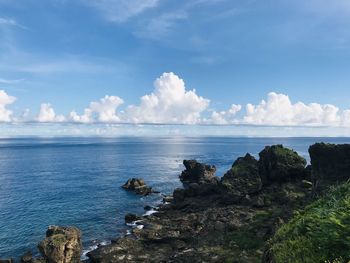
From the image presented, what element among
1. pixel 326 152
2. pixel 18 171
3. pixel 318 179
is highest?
pixel 326 152

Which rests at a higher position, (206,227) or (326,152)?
(326,152)

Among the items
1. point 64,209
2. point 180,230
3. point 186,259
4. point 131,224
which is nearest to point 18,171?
point 64,209

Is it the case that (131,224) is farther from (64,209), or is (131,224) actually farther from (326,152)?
(326,152)

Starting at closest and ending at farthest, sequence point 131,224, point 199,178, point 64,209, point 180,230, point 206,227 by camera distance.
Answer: point 206,227, point 180,230, point 131,224, point 64,209, point 199,178

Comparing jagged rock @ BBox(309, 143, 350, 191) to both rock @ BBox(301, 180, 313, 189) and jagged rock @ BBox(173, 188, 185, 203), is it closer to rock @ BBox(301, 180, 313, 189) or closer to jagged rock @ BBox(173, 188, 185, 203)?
rock @ BBox(301, 180, 313, 189)

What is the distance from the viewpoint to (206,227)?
2280 inches

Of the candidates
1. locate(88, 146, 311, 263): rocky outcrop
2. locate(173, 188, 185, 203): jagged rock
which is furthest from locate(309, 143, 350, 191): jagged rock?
locate(173, 188, 185, 203): jagged rock

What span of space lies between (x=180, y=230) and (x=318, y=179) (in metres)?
28.4

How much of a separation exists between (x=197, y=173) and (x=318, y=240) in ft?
352

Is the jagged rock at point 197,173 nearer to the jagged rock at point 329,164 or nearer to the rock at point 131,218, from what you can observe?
the rock at point 131,218

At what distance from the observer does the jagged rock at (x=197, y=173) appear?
117 metres

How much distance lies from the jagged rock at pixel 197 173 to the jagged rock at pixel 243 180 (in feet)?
92.6

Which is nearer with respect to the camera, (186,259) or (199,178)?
(186,259)

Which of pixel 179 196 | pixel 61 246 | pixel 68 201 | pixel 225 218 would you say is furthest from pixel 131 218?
pixel 61 246
